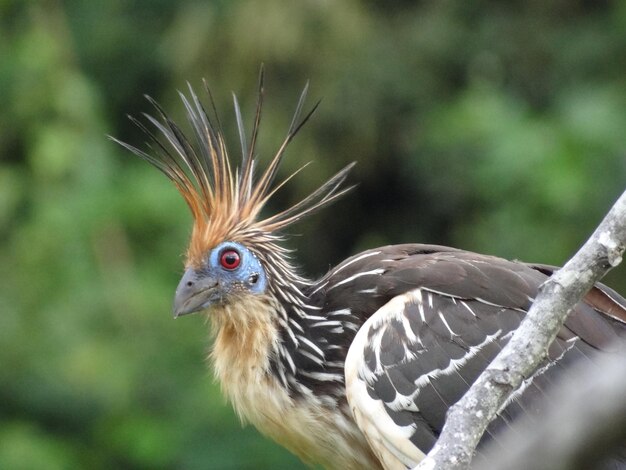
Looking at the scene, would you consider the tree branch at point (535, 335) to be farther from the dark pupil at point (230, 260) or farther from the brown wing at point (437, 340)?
the dark pupil at point (230, 260)

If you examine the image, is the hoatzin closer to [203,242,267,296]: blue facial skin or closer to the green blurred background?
[203,242,267,296]: blue facial skin

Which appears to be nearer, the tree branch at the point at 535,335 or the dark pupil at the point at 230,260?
the tree branch at the point at 535,335

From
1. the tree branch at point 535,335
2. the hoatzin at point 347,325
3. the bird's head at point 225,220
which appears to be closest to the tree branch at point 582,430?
the tree branch at point 535,335

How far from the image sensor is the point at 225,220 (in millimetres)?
4078

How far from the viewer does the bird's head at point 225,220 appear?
396 cm

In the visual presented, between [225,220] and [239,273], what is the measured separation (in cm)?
22

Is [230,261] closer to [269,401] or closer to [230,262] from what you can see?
[230,262]

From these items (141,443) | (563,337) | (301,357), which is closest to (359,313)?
(301,357)

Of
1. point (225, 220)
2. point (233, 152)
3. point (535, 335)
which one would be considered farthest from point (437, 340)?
point (233, 152)

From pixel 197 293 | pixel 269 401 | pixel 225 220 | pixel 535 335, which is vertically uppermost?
pixel 535 335

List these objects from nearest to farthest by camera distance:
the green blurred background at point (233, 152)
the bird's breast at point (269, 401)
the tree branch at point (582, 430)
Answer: the tree branch at point (582, 430) < the bird's breast at point (269, 401) < the green blurred background at point (233, 152)

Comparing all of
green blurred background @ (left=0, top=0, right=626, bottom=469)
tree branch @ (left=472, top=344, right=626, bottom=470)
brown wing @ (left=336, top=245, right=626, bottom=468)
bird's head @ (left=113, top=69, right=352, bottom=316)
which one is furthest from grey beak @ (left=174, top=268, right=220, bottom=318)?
green blurred background @ (left=0, top=0, right=626, bottom=469)

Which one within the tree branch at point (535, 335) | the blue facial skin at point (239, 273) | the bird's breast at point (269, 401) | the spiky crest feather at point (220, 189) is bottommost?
the bird's breast at point (269, 401)

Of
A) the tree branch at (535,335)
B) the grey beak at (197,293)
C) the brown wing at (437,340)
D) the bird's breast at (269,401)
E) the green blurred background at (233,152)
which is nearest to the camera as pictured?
the tree branch at (535,335)
